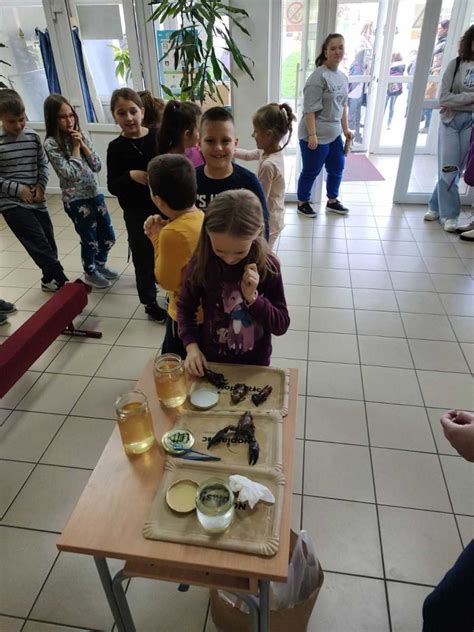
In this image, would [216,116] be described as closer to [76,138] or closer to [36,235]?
[76,138]

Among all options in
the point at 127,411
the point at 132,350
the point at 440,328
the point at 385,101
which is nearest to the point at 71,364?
the point at 132,350

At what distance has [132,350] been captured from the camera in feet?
8.82

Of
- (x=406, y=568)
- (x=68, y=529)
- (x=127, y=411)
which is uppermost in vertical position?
(x=127, y=411)

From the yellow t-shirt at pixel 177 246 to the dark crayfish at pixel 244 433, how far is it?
0.67 meters

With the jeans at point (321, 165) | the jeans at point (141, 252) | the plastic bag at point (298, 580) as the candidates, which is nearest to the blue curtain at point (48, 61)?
the jeans at point (321, 165)

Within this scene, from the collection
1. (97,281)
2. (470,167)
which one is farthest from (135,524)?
(470,167)

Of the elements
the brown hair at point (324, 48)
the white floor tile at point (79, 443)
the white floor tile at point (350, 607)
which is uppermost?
the brown hair at point (324, 48)

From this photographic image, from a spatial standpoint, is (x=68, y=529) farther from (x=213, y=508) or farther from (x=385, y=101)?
(x=385, y=101)

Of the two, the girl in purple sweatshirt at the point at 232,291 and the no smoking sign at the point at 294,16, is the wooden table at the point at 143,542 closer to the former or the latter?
the girl in purple sweatshirt at the point at 232,291

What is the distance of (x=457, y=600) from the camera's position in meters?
1.04

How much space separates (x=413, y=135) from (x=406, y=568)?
4.08 metres

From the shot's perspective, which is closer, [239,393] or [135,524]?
[135,524]

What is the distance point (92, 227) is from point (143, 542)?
269 centimetres

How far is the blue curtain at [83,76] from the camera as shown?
4.43 m
